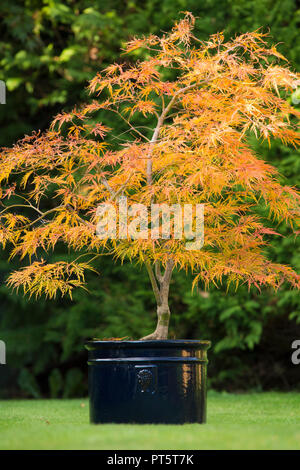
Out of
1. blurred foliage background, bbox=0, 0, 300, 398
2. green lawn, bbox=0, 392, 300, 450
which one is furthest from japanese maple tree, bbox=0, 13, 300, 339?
blurred foliage background, bbox=0, 0, 300, 398

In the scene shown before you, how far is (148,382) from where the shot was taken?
3.60 metres

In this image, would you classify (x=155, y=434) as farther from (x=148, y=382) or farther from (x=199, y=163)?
(x=199, y=163)

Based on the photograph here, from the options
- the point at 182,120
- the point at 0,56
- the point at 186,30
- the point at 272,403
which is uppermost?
the point at 0,56

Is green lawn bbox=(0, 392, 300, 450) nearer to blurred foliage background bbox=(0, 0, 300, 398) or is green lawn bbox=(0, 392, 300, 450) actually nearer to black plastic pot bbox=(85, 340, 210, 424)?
black plastic pot bbox=(85, 340, 210, 424)

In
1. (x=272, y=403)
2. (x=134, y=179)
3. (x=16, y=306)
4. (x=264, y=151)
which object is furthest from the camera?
(x=16, y=306)

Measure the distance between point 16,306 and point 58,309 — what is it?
1.83ft

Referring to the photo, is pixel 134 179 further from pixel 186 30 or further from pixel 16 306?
pixel 16 306

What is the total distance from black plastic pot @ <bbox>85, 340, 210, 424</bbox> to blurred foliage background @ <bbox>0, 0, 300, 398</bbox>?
2.94 meters

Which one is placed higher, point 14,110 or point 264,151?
point 14,110

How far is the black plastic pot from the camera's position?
358cm

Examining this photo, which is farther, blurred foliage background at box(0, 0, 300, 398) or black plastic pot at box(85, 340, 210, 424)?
blurred foliage background at box(0, 0, 300, 398)

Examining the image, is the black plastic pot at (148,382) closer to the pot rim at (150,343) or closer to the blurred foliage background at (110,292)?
the pot rim at (150,343)
